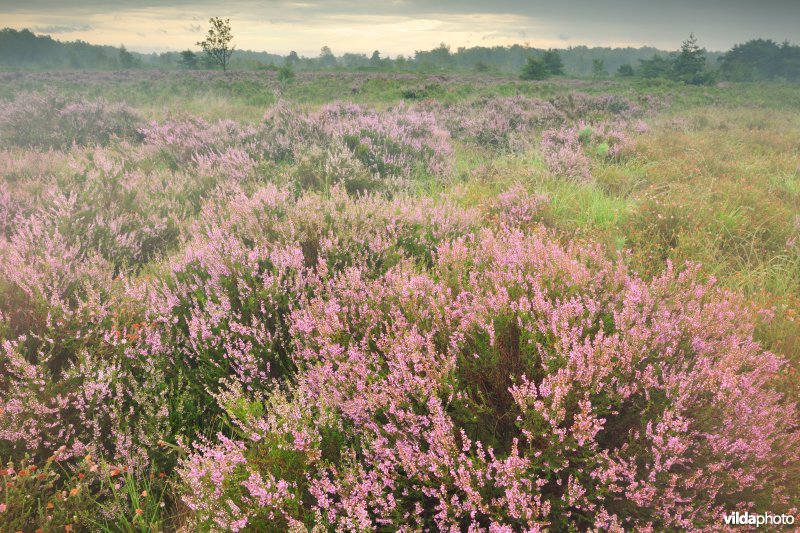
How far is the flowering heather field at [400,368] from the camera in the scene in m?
1.65

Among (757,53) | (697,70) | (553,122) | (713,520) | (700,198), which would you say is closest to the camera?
(713,520)

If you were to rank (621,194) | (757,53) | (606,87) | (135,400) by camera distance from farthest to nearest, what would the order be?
(757,53) → (606,87) → (621,194) → (135,400)

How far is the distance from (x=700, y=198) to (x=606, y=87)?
85.3 feet

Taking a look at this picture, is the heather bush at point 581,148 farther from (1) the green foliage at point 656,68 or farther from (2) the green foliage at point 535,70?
(1) the green foliage at point 656,68

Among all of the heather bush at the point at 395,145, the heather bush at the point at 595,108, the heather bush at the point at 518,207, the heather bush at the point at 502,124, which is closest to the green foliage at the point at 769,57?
the heather bush at the point at 595,108

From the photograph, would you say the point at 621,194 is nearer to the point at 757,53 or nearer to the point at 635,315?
the point at 635,315

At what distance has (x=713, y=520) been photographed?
1.60 m

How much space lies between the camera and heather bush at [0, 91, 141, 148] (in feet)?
29.0

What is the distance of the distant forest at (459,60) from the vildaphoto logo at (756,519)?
3745 centimetres


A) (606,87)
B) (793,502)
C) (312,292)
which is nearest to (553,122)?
(312,292)

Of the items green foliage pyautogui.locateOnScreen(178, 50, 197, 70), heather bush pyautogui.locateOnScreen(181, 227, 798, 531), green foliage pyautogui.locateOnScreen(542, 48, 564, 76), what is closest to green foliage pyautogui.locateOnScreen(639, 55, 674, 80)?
green foliage pyautogui.locateOnScreen(542, 48, 564, 76)

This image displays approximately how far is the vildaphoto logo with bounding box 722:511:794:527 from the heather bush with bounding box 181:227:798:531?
0.04 meters

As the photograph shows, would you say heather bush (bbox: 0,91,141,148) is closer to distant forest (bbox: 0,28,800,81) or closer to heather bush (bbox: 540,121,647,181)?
heather bush (bbox: 540,121,647,181)

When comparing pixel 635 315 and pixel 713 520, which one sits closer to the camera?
pixel 713 520
